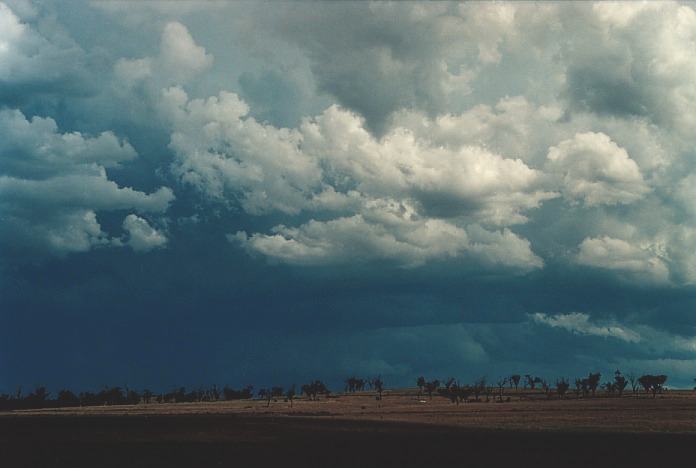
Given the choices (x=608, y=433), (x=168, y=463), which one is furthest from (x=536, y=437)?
(x=168, y=463)

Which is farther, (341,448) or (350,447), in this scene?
(350,447)

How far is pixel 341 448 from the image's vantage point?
208 ft

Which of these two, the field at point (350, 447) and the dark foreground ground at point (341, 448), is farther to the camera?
the field at point (350, 447)

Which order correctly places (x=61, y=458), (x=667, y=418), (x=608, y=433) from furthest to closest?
(x=667, y=418) < (x=608, y=433) < (x=61, y=458)

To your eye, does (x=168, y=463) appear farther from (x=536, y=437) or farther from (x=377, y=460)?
(x=536, y=437)

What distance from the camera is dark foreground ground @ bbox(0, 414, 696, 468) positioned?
52500mm

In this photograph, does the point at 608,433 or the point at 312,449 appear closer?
the point at 312,449

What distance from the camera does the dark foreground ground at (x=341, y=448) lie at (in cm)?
5250

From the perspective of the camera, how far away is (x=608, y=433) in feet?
281

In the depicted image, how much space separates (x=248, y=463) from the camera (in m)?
51.6

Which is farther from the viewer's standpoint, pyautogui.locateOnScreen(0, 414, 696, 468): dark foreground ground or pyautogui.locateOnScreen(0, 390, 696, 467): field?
pyautogui.locateOnScreen(0, 390, 696, 467): field

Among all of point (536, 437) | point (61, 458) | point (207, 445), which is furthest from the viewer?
point (536, 437)

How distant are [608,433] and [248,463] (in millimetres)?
53067

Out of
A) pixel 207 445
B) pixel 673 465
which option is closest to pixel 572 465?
pixel 673 465
